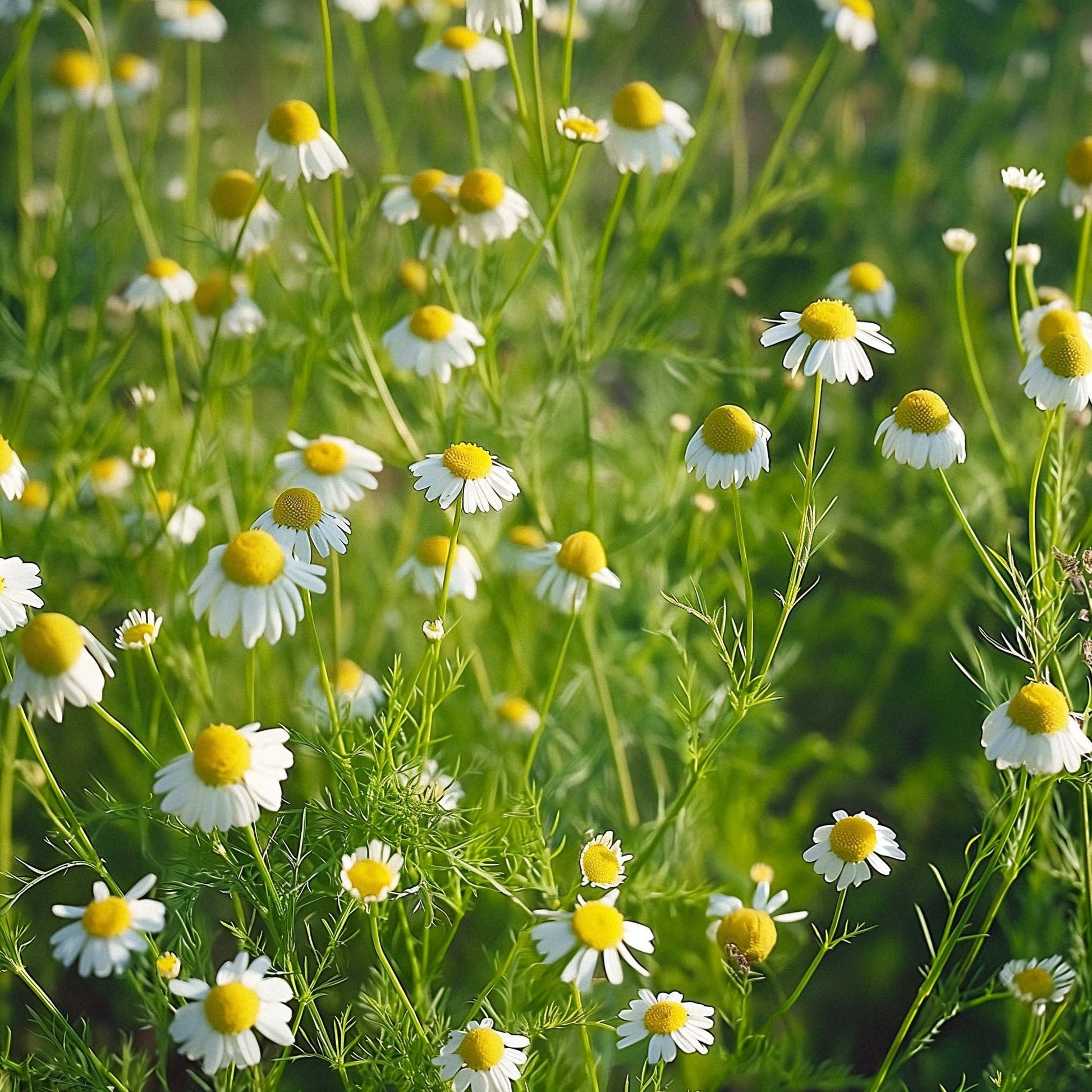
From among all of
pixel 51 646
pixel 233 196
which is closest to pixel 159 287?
pixel 233 196

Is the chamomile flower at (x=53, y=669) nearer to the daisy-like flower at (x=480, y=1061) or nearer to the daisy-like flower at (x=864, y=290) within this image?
the daisy-like flower at (x=480, y=1061)

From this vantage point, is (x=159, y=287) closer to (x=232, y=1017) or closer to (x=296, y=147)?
(x=296, y=147)

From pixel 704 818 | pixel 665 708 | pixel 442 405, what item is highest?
pixel 442 405

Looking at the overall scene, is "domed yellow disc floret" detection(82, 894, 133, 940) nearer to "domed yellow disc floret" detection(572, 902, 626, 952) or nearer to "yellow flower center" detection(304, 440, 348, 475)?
"domed yellow disc floret" detection(572, 902, 626, 952)

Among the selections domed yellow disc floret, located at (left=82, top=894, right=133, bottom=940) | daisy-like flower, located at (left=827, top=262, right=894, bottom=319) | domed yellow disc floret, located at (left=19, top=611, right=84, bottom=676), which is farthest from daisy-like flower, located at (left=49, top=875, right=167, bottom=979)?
daisy-like flower, located at (left=827, top=262, right=894, bottom=319)

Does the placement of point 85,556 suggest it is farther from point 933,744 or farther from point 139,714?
point 933,744

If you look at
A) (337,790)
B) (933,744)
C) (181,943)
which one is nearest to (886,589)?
(933,744)
